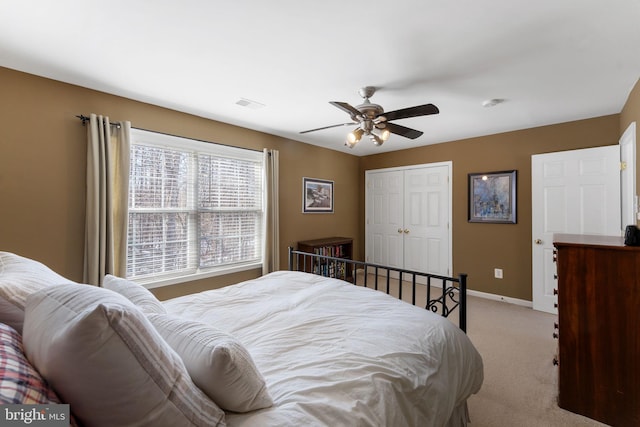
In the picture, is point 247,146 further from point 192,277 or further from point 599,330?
point 599,330

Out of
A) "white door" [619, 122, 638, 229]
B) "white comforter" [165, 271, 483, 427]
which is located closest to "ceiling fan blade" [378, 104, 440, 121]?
"white comforter" [165, 271, 483, 427]

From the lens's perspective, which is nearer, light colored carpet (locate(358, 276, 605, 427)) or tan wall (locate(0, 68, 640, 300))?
light colored carpet (locate(358, 276, 605, 427))

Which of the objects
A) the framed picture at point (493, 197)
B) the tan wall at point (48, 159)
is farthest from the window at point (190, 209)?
the framed picture at point (493, 197)

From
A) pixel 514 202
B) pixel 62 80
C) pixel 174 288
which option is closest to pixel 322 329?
pixel 174 288

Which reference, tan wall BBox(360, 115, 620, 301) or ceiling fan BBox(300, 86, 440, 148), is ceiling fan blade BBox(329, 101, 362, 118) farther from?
tan wall BBox(360, 115, 620, 301)

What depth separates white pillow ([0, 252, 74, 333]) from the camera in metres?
0.90

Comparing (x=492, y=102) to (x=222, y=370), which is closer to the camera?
(x=222, y=370)

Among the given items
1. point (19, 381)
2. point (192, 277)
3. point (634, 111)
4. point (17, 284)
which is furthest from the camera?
point (192, 277)

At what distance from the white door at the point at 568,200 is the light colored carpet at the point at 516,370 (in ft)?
1.63

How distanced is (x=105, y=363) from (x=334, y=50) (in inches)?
83.9

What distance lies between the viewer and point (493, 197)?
4.16 meters

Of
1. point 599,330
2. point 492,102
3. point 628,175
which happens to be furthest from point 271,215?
point 628,175

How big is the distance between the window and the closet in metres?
2.44

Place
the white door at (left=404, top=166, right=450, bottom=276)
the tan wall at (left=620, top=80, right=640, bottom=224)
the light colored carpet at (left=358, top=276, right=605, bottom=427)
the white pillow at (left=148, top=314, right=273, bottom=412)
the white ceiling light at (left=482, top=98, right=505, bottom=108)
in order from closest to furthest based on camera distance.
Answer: the white pillow at (left=148, top=314, right=273, bottom=412), the light colored carpet at (left=358, top=276, right=605, bottom=427), the tan wall at (left=620, top=80, right=640, bottom=224), the white ceiling light at (left=482, top=98, right=505, bottom=108), the white door at (left=404, top=166, right=450, bottom=276)
